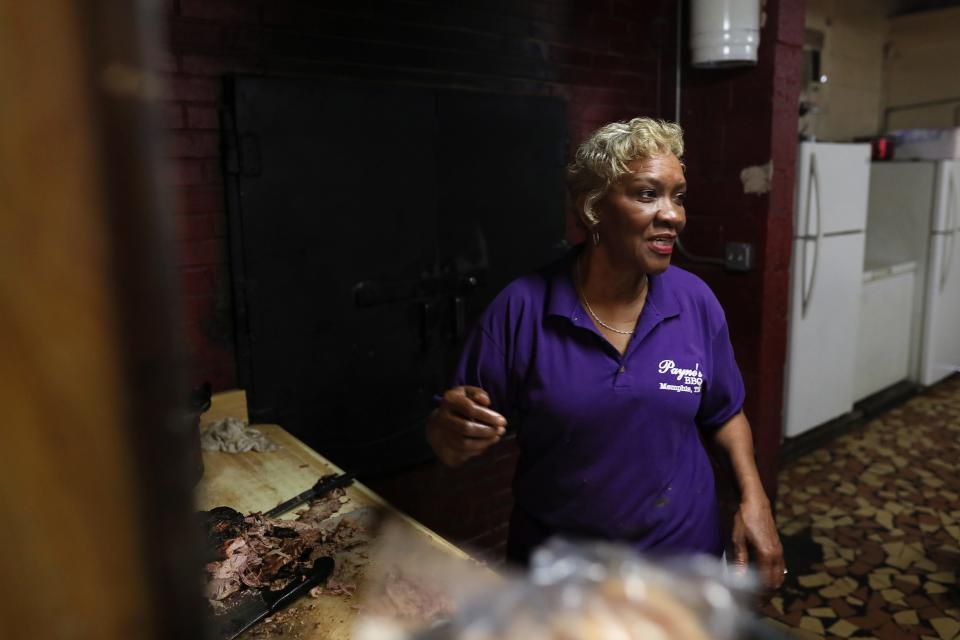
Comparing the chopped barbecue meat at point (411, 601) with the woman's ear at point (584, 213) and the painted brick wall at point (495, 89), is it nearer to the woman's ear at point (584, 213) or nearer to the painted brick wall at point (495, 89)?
the woman's ear at point (584, 213)

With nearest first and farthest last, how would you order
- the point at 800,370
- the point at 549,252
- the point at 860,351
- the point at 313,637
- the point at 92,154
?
the point at 92,154 < the point at 313,637 < the point at 549,252 < the point at 800,370 < the point at 860,351

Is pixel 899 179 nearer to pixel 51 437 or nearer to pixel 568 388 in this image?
pixel 568 388

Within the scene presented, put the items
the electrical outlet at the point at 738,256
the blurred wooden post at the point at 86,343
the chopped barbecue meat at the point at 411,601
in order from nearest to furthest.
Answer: the blurred wooden post at the point at 86,343 < the chopped barbecue meat at the point at 411,601 < the electrical outlet at the point at 738,256

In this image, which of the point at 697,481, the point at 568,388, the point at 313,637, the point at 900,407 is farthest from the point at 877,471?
the point at 313,637

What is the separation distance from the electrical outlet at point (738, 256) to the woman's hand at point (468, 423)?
2285 mm

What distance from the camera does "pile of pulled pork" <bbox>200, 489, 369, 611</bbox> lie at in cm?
140

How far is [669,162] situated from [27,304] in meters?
1.65

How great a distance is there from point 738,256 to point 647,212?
1.81 m

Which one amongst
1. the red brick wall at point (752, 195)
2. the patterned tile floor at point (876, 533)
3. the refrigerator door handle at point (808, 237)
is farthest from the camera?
the refrigerator door handle at point (808, 237)

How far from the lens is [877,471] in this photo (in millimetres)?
4223

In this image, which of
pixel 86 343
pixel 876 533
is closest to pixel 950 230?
pixel 876 533

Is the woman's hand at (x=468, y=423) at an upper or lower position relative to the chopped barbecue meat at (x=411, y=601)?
upper

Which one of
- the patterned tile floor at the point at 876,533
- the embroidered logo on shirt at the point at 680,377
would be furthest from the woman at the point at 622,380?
the patterned tile floor at the point at 876,533

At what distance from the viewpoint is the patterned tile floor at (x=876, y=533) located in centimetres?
286
